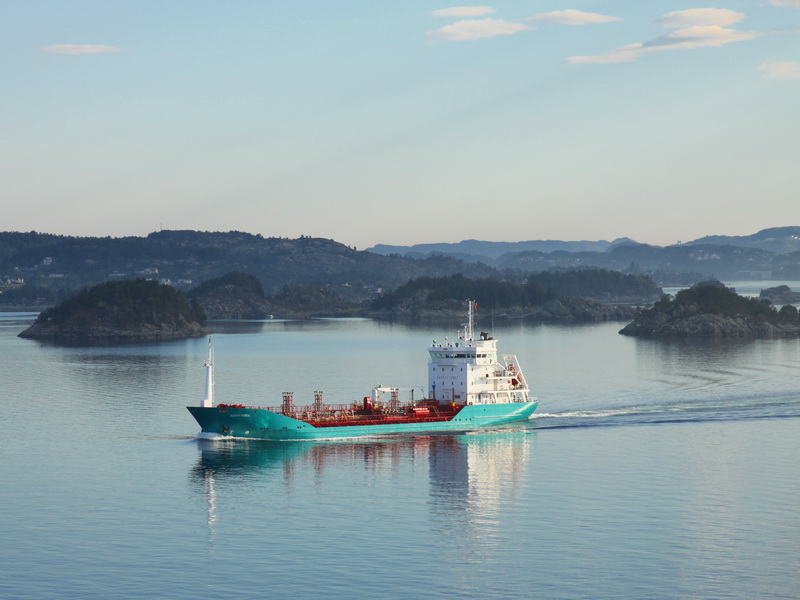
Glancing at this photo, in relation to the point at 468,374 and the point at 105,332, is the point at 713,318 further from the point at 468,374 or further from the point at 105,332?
the point at 468,374

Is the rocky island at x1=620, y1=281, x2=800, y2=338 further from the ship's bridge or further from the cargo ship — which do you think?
the ship's bridge

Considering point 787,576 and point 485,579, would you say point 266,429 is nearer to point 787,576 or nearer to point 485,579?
point 485,579

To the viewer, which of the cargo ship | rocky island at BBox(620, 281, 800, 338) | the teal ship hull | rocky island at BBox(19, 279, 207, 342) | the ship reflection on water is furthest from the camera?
rocky island at BBox(19, 279, 207, 342)

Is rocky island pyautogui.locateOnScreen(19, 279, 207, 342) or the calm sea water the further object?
rocky island pyautogui.locateOnScreen(19, 279, 207, 342)

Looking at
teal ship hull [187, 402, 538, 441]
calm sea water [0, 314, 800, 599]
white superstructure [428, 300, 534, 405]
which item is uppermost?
white superstructure [428, 300, 534, 405]

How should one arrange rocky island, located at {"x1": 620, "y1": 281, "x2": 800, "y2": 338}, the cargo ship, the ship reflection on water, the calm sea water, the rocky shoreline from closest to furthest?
1. the calm sea water
2. the ship reflection on water
3. the cargo ship
4. rocky island, located at {"x1": 620, "y1": 281, "x2": 800, "y2": 338}
5. the rocky shoreline

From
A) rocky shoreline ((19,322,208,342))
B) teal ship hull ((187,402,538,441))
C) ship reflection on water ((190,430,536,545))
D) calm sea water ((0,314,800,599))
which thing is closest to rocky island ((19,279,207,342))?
rocky shoreline ((19,322,208,342))

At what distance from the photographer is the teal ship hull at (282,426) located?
65188 millimetres

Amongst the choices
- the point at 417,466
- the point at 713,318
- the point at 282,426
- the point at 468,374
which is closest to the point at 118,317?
the point at 713,318

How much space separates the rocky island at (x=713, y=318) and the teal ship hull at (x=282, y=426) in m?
112

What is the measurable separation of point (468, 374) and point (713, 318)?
11330 centimetres

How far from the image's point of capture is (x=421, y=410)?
233ft

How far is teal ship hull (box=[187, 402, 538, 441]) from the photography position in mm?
65188

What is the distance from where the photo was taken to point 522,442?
223 feet
